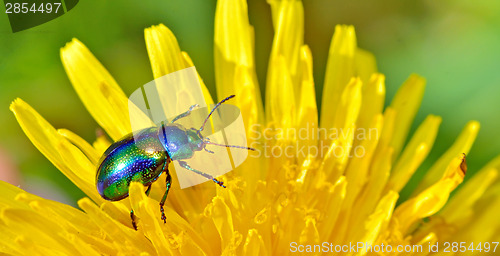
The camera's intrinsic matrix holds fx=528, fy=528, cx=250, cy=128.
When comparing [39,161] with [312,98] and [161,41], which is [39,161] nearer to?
[161,41]

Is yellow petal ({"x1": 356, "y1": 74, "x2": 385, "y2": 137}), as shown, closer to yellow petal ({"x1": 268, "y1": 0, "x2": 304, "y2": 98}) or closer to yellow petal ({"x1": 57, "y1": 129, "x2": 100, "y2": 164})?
yellow petal ({"x1": 268, "y1": 0, "x2": 304, "y2": 98})

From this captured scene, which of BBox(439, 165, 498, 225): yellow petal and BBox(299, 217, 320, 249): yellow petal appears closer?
BBox(299, 217, 320, 249): yellow petal

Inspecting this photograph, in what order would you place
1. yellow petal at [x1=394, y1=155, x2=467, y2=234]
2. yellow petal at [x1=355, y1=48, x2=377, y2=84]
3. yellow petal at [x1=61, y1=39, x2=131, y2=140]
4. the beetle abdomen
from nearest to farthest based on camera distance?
the beetle abdomen
yellow petal at [x1=394, y1=155, x2=467, y2=234]
yellow petal at [x1=61, y1=39, x2=131, y2=140]
yellow petal at [x1=355, y1=48, x2=377, y2=84]

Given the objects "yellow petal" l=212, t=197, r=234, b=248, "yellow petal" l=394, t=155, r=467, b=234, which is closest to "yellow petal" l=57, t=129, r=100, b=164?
"yellow petal" l=212, t=197, r=234, b=248

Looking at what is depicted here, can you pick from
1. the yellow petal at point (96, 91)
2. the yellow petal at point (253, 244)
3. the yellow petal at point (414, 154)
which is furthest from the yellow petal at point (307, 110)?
the yellow petal at point (96, 91)

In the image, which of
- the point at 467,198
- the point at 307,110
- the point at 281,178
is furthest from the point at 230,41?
the point at 467,198

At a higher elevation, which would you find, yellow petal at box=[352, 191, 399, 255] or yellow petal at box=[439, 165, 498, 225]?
yellow petal at box=[352, 191, 399, 255]
